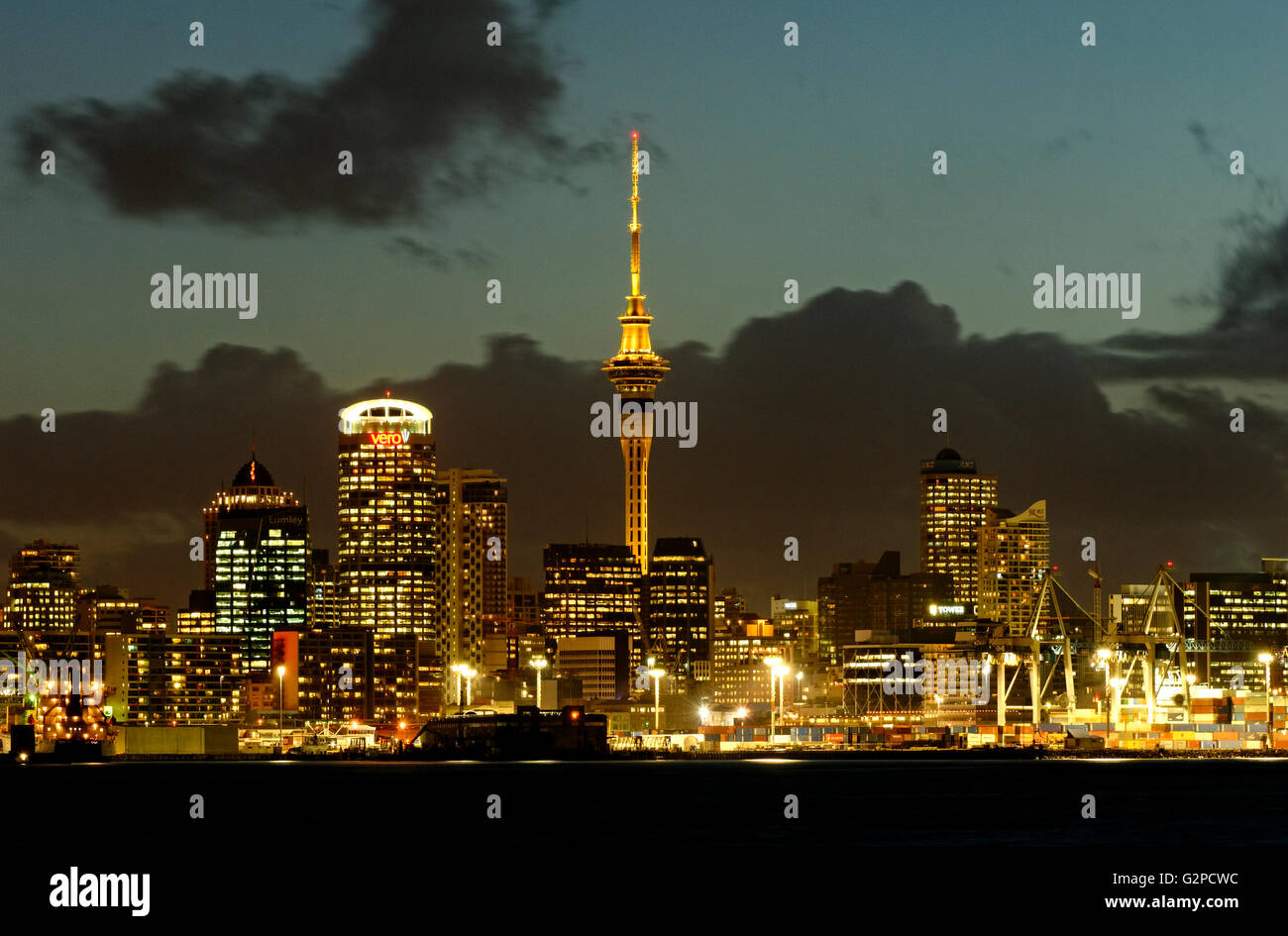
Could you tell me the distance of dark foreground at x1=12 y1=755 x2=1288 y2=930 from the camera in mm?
101562

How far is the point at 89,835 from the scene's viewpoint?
138000 millimetres

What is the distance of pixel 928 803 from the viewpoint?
7092 inches
